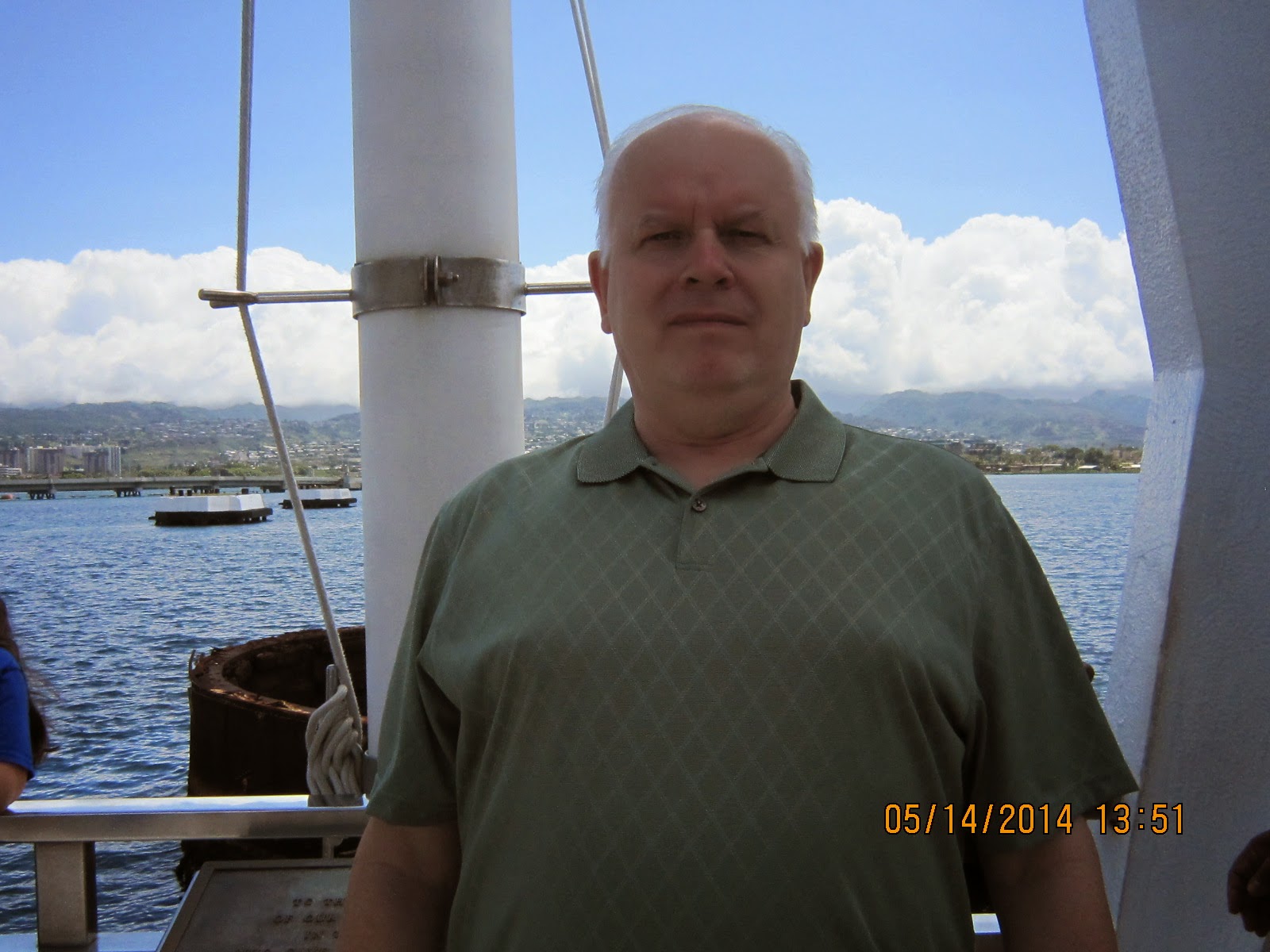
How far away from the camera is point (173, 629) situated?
48875mm

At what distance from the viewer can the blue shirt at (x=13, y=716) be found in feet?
7.17

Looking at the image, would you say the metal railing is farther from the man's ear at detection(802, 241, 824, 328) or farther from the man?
the man's ear at detection(802, 241, 824, 328)

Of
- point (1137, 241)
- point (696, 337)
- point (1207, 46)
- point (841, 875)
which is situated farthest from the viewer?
point (1137, 241)

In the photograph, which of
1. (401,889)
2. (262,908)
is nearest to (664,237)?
(401,889)

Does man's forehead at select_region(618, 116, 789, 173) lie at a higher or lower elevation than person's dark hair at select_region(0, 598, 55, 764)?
higher

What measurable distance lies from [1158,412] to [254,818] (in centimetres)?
201

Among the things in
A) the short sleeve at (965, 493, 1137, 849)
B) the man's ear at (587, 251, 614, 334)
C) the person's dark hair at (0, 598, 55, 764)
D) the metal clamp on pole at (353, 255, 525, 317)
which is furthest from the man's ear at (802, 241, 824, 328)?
the person's dark hair at (0, 598, 55, 764)

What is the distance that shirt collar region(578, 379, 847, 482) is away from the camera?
1381mm

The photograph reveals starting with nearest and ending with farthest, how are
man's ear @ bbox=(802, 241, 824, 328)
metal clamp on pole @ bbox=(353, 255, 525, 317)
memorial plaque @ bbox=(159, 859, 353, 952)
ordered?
man's ear @ bbox=(802, 241, 824, 328), memorial plaque @ bbox=(159, 859, 353, 952), metal clamp on pole @ bbox=(353, 255, 525, 317)

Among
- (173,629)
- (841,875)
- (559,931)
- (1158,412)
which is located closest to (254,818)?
(559,931)

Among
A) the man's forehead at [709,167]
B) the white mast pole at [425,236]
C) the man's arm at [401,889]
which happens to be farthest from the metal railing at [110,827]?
the man's forehead at [709,167]

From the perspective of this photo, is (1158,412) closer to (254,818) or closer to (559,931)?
(559,931)

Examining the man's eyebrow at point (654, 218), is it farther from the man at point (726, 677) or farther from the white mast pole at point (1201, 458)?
the white mast pole at point (1201, 458)

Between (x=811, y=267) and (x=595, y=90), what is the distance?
1.18 m
